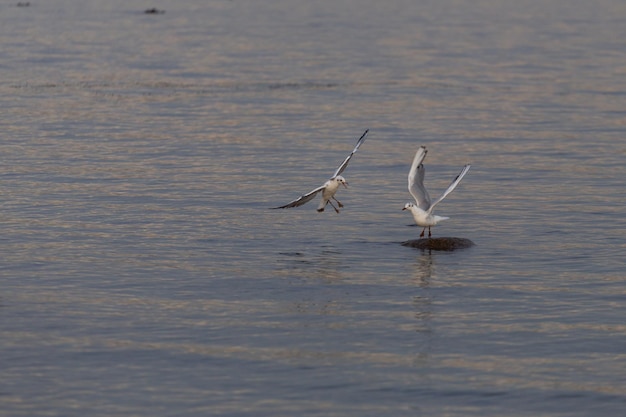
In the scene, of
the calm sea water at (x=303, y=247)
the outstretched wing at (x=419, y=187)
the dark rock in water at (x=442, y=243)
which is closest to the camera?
the calm sea water at (x=303, y=247)

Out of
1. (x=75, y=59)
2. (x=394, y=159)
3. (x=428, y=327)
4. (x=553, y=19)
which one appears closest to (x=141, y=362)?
(x=428, y=327)

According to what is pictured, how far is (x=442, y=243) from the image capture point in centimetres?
2236

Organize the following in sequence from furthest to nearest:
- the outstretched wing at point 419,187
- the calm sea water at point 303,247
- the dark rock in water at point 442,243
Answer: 1. the outstretched wing at point 419,187
2. the dark rock in water at point 442,243
3. the calm sea water at point 303,247

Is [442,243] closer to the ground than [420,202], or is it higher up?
closer to the ground

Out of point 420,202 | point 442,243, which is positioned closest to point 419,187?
point 420,202

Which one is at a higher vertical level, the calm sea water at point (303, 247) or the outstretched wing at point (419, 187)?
the outstretched wing at point (419, 187)

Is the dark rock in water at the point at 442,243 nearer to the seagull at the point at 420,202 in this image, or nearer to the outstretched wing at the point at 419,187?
the seagull at the point at 420,202

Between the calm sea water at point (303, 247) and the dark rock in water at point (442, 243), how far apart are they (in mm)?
301

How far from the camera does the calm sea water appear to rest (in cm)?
1480

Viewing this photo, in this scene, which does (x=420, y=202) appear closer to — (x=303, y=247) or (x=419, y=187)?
(x=419, y=187)

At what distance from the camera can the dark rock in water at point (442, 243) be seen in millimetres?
22328

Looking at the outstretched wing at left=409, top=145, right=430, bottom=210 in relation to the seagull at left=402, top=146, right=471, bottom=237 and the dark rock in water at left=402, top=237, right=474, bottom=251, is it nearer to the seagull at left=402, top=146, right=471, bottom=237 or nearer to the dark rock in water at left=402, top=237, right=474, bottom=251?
the seagull at left=402, top=146, right=471, bottom=237

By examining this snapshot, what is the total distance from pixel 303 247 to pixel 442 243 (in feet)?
8.02

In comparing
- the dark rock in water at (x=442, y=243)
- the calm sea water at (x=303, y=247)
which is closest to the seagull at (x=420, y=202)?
the dark rock in water at (x=442, y=243)
